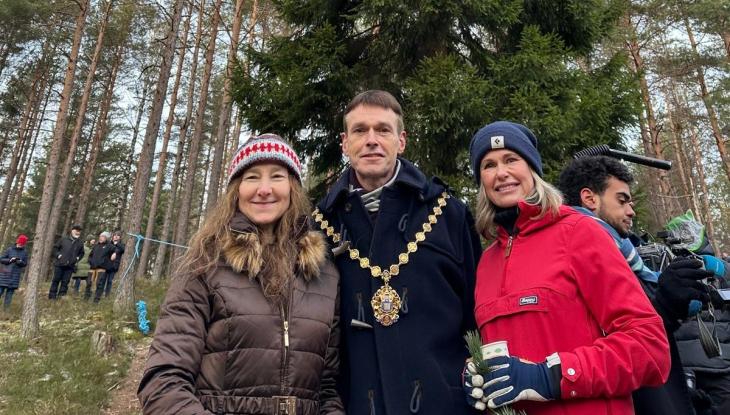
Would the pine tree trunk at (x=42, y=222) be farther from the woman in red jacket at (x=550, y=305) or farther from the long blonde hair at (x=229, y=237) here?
the woman in red jacket at (x=550, y=305)

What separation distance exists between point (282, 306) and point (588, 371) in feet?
4.04

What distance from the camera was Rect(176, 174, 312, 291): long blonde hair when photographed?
1982mm

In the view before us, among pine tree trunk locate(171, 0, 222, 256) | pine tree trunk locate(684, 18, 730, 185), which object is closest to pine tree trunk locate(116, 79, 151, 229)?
pine tree trunk locate(171, 0, 222, 256)

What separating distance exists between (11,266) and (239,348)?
47.1ft

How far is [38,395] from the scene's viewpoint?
6.57 m

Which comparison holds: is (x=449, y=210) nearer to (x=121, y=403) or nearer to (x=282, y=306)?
(x=282, y=306)

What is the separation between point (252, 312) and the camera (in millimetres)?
1878

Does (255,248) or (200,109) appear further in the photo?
(200,109)

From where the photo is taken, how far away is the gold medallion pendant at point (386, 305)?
84.1 inches

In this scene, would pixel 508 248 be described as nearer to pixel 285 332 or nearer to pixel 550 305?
pixel 550 305

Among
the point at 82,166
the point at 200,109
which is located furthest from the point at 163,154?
the point at 82,166

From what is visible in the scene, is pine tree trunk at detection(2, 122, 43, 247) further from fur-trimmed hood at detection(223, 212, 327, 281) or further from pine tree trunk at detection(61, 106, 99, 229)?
fur-trimmed hood at detection(223, 212, 327, 281)

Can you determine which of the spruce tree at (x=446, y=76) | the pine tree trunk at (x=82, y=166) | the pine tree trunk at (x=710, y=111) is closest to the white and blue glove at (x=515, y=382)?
the spruce tree at (x=446, y=76)

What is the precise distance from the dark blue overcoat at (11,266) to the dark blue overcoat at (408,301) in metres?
13.9
